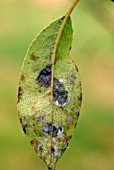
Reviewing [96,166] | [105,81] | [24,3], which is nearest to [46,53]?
[96,166]

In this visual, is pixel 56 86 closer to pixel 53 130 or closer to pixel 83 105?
pixel 53 130

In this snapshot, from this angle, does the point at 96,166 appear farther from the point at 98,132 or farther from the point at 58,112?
the point at 58,112

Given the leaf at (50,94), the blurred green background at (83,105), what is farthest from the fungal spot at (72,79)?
the blurred green background at (83,105)

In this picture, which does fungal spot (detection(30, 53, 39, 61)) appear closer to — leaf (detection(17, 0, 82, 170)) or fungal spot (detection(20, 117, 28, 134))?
leaf (detection(17, 0, 82, 170))

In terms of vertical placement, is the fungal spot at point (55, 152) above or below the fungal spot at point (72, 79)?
below

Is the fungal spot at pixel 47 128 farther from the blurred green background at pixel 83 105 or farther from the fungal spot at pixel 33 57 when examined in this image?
the blurred green background at pixel 83 105

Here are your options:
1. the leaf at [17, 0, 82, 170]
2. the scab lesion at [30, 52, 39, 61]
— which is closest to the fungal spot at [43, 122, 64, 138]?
the leaf at [17, 0, 82, 170]
